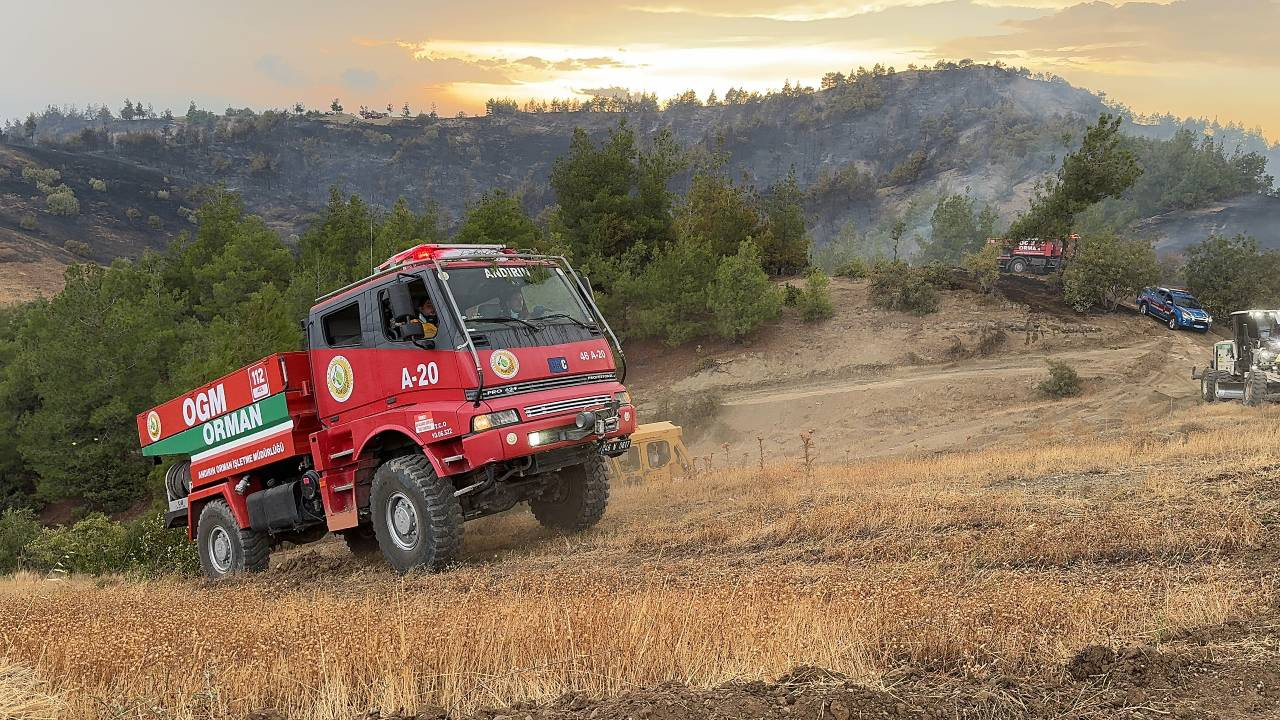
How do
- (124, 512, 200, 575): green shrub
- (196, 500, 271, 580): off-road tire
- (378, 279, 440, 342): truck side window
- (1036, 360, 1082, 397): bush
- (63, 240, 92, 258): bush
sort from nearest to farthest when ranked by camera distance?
(378, 279, 440, 342): truck side window < (196, 500, 271, 580): off-road tire < (124, 512, 200, 575): green shrub < (1036, 360, 1082, 397): bush < (63, 240, 92, 258): bush

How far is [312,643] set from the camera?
18.4ft

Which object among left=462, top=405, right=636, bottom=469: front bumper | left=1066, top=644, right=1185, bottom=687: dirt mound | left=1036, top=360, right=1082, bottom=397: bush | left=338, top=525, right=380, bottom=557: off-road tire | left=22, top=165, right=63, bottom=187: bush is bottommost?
left=1036, top=360, right=1082, bottom=397: bush

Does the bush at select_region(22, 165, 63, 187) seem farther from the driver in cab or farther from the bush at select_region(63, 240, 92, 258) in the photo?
the driver in cab

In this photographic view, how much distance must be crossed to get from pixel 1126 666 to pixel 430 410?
22.6 ft

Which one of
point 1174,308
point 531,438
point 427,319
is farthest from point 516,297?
point 1174,308

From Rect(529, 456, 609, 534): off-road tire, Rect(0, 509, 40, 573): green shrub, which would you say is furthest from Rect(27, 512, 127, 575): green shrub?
Rect(529, 456, 609, 534): off-road tire

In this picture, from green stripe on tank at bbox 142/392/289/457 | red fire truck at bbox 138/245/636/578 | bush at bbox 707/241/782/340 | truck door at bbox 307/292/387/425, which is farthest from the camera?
bush at bbox 707/241/782/340

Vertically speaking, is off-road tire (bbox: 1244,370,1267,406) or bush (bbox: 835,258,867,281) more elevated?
bush (bbox: 835,258,867,281)

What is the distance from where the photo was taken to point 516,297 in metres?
10.0

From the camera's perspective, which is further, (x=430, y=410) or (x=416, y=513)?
(x=416, y=513)

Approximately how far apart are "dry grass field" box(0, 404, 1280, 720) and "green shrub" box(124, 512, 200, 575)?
4.42 meters

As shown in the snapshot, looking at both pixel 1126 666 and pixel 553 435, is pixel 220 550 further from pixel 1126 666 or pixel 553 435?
pixel 1126 666

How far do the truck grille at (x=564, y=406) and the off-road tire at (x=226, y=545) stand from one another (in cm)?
508

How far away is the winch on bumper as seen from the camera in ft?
29.6
